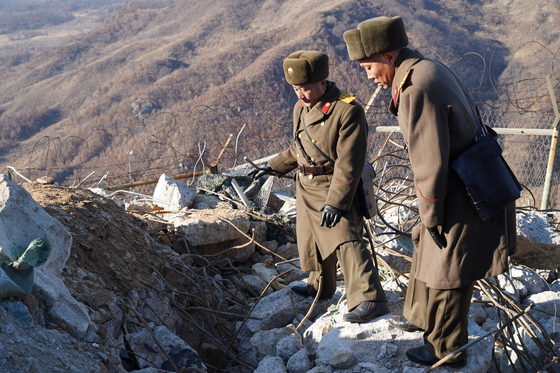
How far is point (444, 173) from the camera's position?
170cm

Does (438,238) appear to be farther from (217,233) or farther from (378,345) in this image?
(217,233)

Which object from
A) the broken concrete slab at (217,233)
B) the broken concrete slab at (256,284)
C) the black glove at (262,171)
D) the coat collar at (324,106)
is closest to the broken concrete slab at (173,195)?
the broken concrete slab at (217,233)

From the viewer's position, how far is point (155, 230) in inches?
155

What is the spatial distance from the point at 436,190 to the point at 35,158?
3081cm

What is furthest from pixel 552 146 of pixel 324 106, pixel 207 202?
pixel 207 202

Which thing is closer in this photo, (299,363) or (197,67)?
(299,363)

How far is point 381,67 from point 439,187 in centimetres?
60

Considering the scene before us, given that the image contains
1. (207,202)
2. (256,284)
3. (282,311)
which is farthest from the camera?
(207,202)

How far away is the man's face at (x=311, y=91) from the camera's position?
2.52 meters

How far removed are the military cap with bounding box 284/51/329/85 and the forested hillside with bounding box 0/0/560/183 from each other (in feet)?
65.6

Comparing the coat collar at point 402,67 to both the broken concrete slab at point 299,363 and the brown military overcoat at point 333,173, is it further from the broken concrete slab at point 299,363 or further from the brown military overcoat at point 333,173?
the broken concrete slab at point 299,363

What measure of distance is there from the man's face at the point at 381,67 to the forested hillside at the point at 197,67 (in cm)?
2054

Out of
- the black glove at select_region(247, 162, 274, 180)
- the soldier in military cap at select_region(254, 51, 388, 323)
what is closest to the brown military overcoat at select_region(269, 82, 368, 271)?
the soldier in military cap at select_region(254, 51, 388, 323)

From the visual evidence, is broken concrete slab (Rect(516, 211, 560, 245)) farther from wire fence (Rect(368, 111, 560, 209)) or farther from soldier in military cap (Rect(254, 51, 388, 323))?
soldier in military cap (Rect(254, 51, 388, 323))
